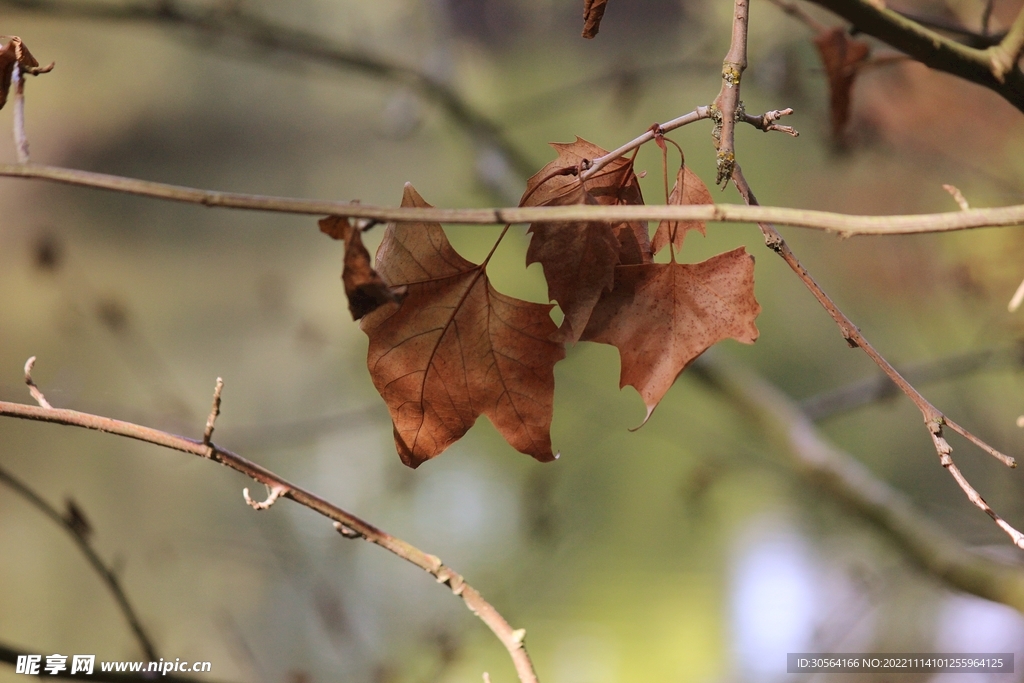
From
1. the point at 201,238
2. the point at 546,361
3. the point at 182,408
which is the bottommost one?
the point at 546,361

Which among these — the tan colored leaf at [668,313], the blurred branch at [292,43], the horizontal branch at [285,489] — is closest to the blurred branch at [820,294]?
the tan colored leaf at [668,313]

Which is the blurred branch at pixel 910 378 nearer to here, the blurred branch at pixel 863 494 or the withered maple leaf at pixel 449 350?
the blurred branch at pixel 863 494

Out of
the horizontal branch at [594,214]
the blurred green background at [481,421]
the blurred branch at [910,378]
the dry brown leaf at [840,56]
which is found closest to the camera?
the horizontal branch at [594,214]

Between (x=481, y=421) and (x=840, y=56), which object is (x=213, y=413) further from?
(x=481, y=421)

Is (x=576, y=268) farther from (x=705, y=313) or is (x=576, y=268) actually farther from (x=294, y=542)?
(x=294, y=542)

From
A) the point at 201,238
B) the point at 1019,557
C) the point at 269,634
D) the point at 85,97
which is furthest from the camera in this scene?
the point at 201,238

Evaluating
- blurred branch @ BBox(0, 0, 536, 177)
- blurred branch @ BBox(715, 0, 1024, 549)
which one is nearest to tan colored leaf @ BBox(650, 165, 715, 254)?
blurred branch @ BBox(715, 0, 1024, 549)

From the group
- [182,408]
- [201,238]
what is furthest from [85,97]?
[182,408]
